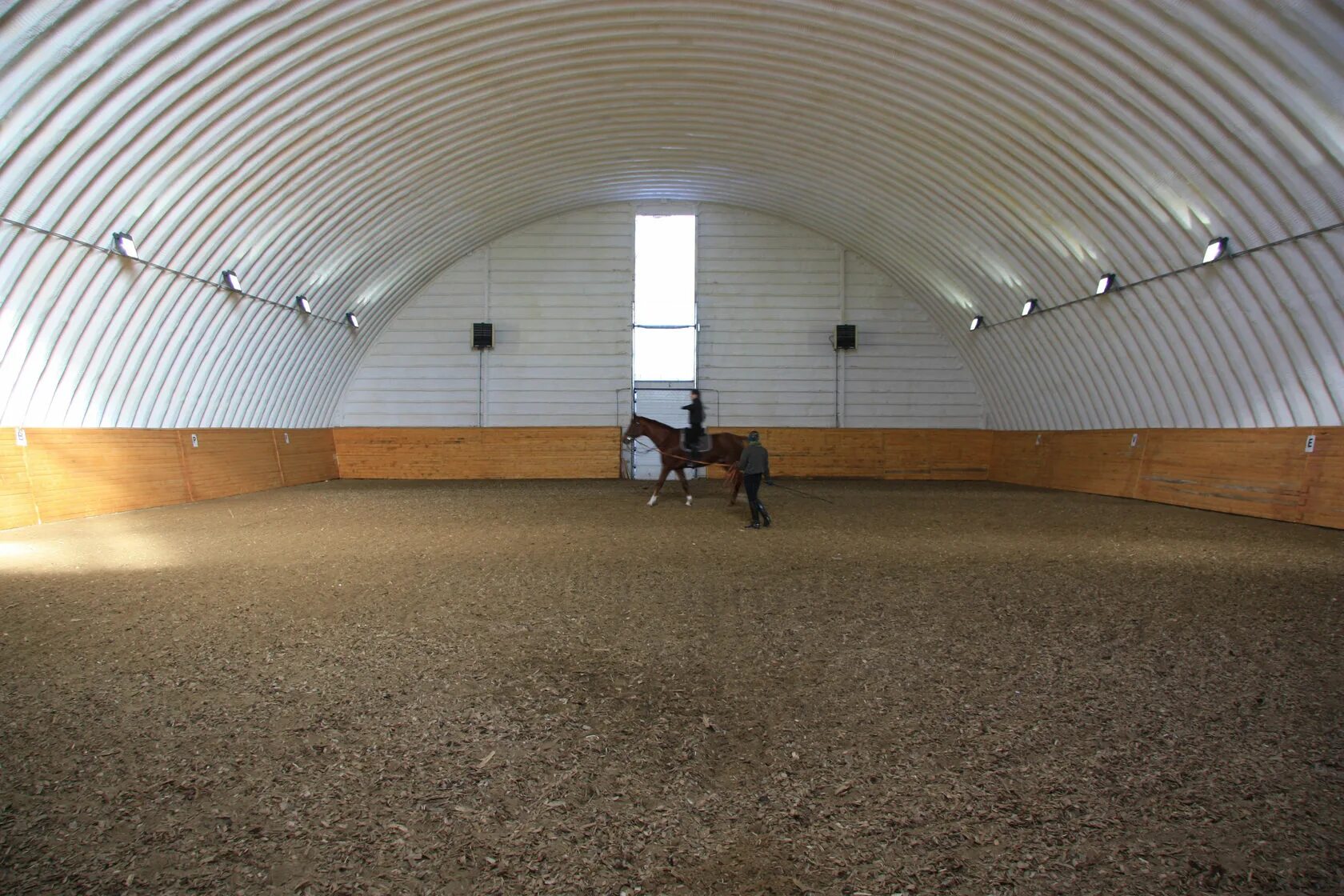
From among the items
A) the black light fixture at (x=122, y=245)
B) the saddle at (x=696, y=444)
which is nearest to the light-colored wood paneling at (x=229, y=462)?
the black light fixture at (x=122, y=245)

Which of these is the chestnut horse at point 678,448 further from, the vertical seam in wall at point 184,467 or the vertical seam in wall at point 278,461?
the vertical seam in wall at point 278,461

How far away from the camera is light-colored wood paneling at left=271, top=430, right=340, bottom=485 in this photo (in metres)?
18.9

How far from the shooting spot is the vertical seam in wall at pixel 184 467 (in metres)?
14.6

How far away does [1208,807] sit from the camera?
297cm

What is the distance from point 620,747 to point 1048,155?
43.8 ft

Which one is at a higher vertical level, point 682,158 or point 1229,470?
point 682,158

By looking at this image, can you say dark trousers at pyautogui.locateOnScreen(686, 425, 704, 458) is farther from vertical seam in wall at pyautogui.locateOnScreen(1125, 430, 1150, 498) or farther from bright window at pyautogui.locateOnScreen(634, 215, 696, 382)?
vertical seam in wall at pyautogui.locateOnScreen(1125, 430, 1150, 498)

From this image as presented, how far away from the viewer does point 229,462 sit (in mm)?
16328

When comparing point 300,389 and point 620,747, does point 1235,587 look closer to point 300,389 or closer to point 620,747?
point 620,747

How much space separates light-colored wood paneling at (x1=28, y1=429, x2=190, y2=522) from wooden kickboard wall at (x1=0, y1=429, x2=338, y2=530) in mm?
13

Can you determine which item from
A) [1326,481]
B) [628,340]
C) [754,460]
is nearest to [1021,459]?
[1326,481]

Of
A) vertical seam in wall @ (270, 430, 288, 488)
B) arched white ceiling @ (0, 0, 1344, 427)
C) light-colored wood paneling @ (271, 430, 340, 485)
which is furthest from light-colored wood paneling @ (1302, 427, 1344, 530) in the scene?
light-colored wood paneling @ (271, 430, 340, 485)

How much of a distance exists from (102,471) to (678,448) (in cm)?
1014

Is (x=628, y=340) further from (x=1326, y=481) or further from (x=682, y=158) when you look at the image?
(x=1326, y=481)
